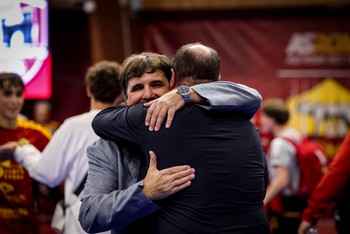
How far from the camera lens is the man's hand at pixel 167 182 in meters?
1.66

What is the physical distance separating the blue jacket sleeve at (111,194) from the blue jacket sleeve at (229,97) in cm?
36

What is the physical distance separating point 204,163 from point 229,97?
24 cm

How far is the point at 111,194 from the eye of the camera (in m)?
1.72

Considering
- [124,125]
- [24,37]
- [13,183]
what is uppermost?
[24,37]

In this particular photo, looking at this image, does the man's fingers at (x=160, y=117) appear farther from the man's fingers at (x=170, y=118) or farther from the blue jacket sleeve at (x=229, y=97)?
the blue jacket sleeve at (x=229, y=97)

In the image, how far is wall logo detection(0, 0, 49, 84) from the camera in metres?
2.14

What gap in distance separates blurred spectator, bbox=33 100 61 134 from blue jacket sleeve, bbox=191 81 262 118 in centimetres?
559

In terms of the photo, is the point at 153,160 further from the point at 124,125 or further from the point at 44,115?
the point at 44,115

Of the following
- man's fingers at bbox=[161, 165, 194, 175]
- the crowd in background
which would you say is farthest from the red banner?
man's fingers at bbox=[161, 165, 194, 175]

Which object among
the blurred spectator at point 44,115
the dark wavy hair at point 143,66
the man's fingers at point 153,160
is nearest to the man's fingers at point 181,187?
the man's fingers at point 153,160

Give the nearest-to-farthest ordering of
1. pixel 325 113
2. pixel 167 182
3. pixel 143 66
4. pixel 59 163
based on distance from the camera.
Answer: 1. pixel 167 182
2. pixel 143 66
3. pixel 59 163
4. pixel 325 113

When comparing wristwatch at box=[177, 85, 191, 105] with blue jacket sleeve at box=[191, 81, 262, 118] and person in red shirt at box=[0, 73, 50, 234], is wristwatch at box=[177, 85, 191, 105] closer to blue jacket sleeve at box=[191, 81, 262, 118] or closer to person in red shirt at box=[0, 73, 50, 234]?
blue jacket sleeve at box=[191, 81, 262, 118]

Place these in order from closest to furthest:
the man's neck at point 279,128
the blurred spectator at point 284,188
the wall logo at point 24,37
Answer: the wall logo at point 24,37
the blurred spectator at point 284,188
the man's neck at point 279,128

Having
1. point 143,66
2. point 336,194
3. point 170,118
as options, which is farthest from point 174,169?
point 336,194
